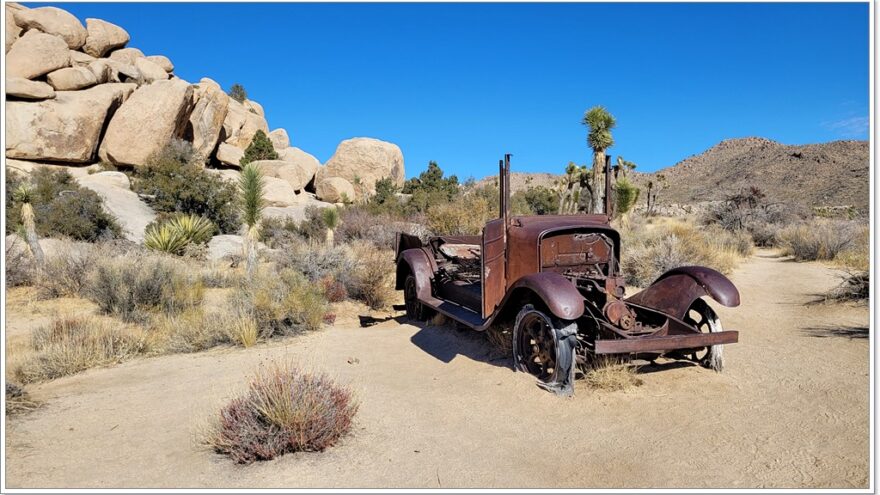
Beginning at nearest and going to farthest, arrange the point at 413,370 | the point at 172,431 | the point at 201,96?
the point at 172,431 < the point at 413,370 < the point at 201,96

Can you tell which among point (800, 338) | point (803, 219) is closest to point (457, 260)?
point (800, 338)

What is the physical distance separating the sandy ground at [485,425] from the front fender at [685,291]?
681 millimetres

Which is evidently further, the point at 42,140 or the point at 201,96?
the point at 201,96

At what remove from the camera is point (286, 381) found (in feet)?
14.1

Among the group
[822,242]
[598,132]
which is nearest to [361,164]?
[598,132]

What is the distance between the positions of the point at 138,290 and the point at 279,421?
7157 mm

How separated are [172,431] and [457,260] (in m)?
5.19

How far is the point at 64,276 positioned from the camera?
11.5m

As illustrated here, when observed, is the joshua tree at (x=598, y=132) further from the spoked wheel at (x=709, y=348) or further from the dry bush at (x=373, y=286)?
the spoked wheel at (x=709, y=348)

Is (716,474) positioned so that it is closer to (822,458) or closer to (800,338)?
(822,458)

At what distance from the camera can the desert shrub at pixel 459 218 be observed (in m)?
19.4

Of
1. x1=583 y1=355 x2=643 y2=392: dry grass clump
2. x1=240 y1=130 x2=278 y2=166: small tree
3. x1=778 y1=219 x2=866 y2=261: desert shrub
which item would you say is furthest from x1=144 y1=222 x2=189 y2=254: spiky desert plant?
x1=240 y1=130 x2=278 y2=166: small tree

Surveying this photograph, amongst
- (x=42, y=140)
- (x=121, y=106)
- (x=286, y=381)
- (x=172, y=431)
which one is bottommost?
(x=172, y=431)

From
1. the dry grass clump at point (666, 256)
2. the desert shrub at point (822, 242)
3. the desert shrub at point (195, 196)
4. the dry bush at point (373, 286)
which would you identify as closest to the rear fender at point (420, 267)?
the dry bush at point (373, 286)
